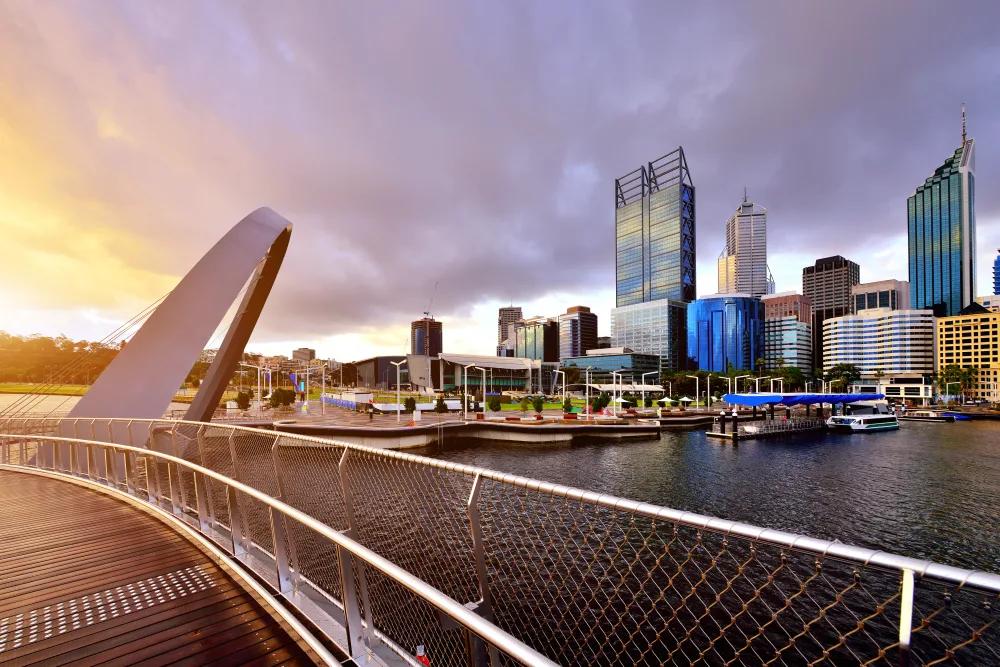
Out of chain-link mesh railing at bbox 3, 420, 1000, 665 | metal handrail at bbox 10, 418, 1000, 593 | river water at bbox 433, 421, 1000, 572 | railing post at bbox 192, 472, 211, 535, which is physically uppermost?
metal handrail at bbox 10, 418, 1000, 593

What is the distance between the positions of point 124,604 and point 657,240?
187783 mm

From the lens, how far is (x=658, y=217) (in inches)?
7037

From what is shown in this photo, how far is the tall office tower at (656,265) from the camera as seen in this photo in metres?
160

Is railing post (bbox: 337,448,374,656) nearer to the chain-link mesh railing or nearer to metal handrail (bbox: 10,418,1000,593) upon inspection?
the chain-link mesh railing

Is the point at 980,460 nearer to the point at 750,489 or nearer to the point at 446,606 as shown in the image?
the point at 750,489

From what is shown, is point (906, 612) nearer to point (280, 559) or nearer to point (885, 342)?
point (280, 559)

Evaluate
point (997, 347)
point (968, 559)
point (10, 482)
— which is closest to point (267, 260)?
point (10, 482)

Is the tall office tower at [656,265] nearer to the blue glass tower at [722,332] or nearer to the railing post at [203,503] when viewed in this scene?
the blue glass tower at [722,332]

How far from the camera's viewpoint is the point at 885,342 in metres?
136

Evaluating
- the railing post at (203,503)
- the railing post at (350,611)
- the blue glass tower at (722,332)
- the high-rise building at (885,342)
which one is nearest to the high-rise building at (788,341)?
the blue glass tower at (722,332)

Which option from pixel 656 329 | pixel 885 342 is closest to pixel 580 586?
pixel 656 329

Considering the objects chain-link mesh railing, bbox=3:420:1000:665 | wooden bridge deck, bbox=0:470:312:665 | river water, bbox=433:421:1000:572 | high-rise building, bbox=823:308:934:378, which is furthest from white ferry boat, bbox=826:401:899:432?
high-rise building, bbox=823:308:934:378

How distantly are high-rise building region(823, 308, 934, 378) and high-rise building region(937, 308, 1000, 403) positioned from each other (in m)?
4.32

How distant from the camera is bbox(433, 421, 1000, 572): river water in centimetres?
1700
